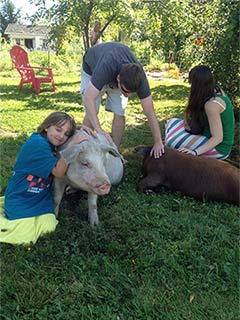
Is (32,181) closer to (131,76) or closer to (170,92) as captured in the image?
(131,76)

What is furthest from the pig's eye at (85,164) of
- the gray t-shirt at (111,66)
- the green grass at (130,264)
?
the gray t-shirt at (111,66)

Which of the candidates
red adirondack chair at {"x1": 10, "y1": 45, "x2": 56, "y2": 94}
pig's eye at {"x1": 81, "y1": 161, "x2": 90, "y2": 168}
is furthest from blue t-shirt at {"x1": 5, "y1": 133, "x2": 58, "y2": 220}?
red adirondack chair at {"x1": 10, "y1": 45, "x2": 56, "y2": 94}

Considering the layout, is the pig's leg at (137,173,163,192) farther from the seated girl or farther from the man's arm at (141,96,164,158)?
the seated girl

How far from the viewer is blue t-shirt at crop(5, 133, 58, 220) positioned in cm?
317

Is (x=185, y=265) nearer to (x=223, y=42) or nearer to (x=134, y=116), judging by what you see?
(x=223, y=42)

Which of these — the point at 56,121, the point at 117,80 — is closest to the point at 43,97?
the point at 117,80

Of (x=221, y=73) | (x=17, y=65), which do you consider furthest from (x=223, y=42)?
(x=17, y=65)

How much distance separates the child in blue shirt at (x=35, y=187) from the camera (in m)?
3.14

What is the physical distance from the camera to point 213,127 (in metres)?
4.30

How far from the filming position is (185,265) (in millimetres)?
2943

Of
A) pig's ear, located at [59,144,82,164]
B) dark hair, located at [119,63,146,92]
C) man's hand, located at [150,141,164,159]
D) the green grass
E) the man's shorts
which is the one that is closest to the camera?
the green grass

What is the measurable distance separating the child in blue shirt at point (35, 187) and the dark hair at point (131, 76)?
81 centimetres

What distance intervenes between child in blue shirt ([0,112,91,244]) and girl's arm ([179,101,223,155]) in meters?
1.60

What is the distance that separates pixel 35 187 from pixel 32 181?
0.06m
